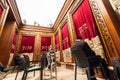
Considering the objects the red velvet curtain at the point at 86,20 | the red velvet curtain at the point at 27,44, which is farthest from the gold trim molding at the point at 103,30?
the red velvet curtain at the point at 27,44

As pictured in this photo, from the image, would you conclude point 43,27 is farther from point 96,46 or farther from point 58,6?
point 96,46

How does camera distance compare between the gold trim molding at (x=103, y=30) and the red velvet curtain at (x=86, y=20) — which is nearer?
the gold trim molding at (x=103, y=30)

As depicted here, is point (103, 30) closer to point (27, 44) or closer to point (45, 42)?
point (45, 42)

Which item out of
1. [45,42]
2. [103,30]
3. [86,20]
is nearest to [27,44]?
[45,42]

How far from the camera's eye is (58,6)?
4.79m

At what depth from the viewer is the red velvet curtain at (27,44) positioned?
631 centimetres

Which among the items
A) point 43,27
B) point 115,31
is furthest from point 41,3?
point 115,31

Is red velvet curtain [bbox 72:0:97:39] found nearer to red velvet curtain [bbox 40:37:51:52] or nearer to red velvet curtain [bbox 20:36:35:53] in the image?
red velvet curtain [bbox 40:37:51:52]

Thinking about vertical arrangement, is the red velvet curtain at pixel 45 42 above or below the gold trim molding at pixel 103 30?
above

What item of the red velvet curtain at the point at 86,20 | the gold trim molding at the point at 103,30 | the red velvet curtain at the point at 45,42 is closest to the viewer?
the gold trim molding at the point at 103,30

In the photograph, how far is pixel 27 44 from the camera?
21.2ft

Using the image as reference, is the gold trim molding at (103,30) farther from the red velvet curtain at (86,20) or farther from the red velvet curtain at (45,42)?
the red velvet curtain at (45,42)

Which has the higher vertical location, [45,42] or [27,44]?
[45,42]

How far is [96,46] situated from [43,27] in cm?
592
